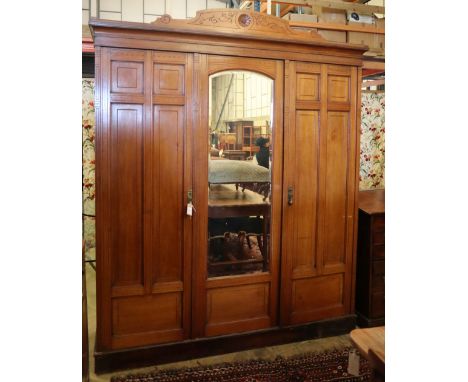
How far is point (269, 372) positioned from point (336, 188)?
1.36 m

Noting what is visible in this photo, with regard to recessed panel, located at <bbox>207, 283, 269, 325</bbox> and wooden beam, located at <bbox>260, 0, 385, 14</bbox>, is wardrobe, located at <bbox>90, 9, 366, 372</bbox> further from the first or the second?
wooden beam, located at <bbox>260, 0, 385, 14</bbox>

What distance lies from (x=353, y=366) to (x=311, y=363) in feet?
2.40

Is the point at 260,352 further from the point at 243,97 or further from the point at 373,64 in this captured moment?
the point at 373,64

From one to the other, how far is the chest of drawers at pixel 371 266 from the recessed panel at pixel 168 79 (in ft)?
5.61

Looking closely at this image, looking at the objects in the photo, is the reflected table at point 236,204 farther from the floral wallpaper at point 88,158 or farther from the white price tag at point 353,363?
the floral wallpaper at point 88,158

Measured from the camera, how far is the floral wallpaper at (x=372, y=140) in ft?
14.1

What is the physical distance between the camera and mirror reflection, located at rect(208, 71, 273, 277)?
2752mm

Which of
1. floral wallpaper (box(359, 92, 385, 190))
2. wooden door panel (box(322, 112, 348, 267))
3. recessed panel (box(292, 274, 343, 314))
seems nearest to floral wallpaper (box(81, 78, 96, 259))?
recessed panel (box(292, 274, 343, 314))

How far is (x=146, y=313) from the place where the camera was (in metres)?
2.70

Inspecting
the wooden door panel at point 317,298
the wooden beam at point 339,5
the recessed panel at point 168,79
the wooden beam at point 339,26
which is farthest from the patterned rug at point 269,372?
the wooden beam at point 339,5

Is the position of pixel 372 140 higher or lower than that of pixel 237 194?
higher

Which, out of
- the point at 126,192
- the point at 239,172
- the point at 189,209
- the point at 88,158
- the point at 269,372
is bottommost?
the point at 269,372

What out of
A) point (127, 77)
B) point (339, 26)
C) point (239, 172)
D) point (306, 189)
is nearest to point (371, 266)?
point (306, 189)
